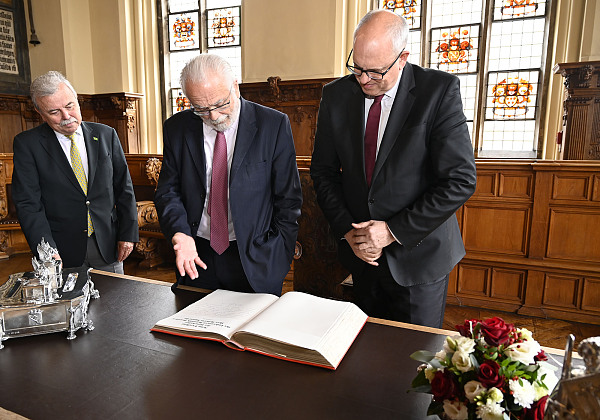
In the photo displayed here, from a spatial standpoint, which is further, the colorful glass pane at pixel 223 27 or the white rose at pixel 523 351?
the colorful glass pane at pixel 223 27

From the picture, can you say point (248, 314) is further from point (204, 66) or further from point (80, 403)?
point (204, 66)

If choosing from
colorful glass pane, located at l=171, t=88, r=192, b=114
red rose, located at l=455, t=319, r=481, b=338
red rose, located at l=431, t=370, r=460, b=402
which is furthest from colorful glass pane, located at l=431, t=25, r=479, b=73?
red rose, located at l=431, t=370, r=460, b=402

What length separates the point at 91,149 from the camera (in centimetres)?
227

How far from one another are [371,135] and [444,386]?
1.09 m

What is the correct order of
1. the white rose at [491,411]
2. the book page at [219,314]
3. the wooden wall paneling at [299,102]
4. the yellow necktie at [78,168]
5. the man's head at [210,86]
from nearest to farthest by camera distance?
the white rose at [491,411] → the book page at [219,314] → the man's head at [210,86] → the yellow necktie at [78,168] → the wooden wall paneling at [299,102]

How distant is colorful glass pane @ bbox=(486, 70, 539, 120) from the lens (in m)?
6.24

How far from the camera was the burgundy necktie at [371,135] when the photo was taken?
5.34 ft

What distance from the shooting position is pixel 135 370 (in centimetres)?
100

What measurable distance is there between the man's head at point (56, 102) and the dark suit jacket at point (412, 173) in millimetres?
1306

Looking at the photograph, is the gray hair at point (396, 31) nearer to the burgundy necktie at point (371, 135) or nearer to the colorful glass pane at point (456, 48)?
the burgundy necktie at point (371, 135)

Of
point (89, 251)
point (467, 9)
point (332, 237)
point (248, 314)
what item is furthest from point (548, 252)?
point (467, 9)

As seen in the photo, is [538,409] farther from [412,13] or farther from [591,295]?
[412,13]

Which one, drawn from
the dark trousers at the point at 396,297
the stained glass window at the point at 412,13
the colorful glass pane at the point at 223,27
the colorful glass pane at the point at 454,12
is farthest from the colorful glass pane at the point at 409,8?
the dark trousers at the point at 396,297

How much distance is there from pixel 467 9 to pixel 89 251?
21.1 ft
